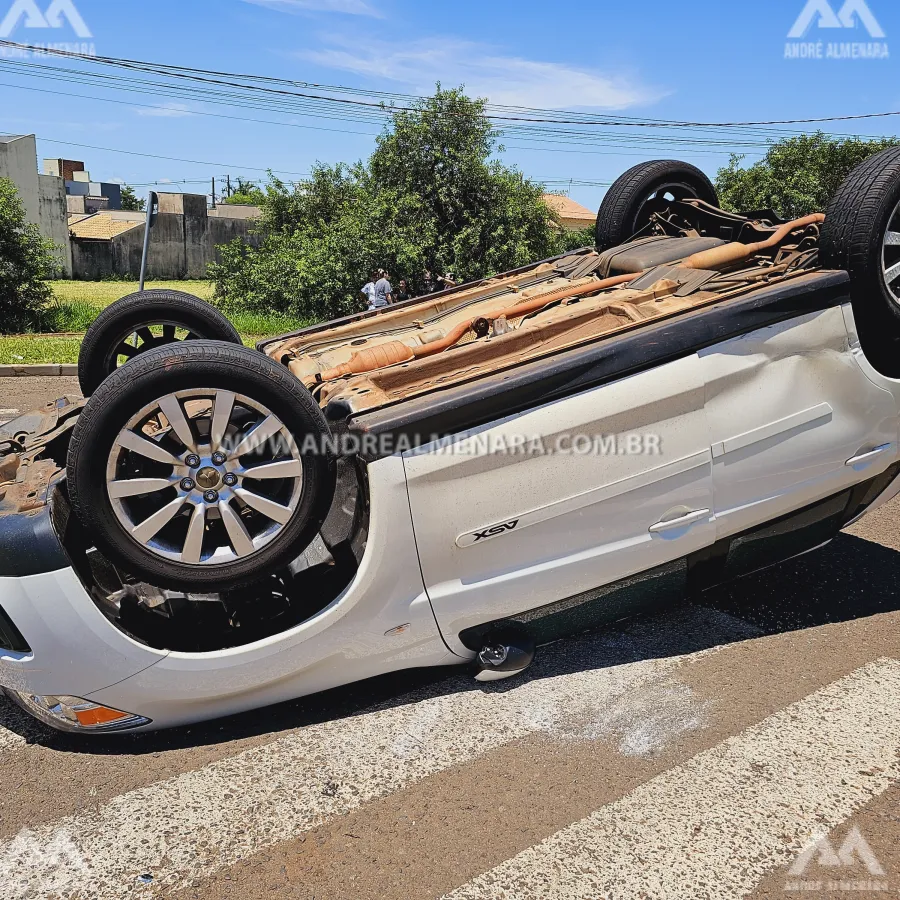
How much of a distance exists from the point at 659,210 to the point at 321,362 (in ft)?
8.28

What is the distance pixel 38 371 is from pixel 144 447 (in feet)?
31.5

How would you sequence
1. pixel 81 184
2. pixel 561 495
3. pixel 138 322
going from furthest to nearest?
pixel 81 184 → pixel 138 322 → pixel 561 495

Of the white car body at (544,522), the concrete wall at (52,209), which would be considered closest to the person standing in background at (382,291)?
the white car body at (544,522)

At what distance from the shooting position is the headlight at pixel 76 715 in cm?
288

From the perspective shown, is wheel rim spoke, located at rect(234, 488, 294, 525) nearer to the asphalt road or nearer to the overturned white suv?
the overturned white suv

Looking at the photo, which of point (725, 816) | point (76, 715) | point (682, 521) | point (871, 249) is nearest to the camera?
point (725, 816)

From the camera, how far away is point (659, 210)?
5.15 m

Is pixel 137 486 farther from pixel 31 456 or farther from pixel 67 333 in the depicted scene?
pixel 67 333

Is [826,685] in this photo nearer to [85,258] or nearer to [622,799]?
[622,799]

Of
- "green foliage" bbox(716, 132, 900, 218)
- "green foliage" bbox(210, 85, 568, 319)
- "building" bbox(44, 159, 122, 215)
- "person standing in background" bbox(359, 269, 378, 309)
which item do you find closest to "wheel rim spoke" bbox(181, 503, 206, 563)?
"person standing in background" bbox(359, 269, 378, 309)

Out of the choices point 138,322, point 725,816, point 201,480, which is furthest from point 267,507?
point 138,322

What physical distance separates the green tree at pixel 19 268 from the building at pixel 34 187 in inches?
993

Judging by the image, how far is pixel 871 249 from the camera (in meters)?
3.47

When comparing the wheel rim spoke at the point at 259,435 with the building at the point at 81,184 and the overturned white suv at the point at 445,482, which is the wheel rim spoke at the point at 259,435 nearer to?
the overturned white suv at the point at 445,482
